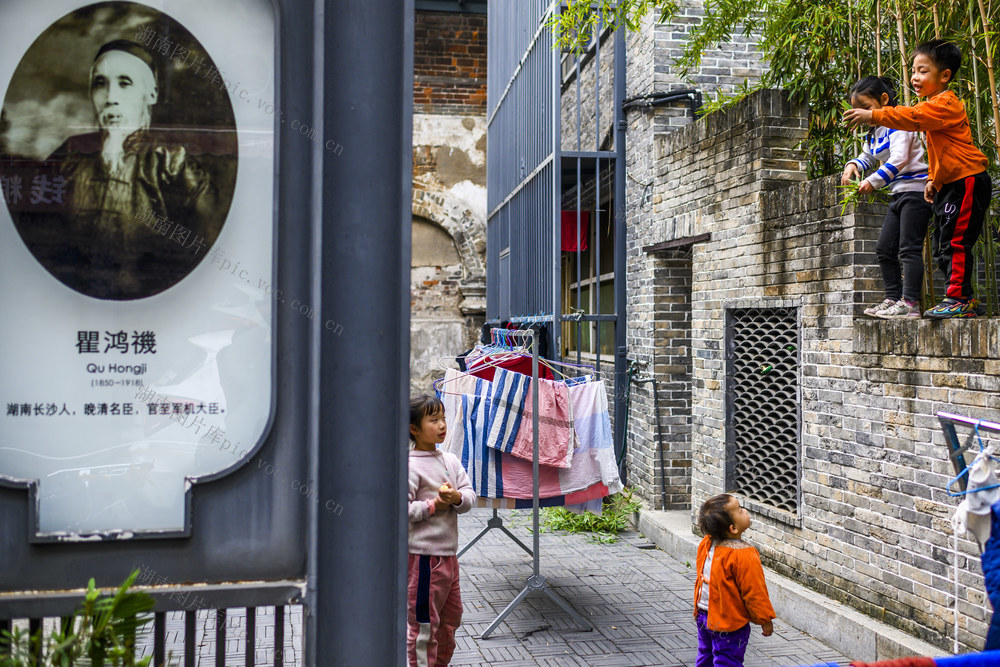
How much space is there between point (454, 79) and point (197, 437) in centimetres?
1400

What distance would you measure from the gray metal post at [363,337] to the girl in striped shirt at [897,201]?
151 inches

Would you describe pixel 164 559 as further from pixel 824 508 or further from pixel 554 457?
pixel 824 508

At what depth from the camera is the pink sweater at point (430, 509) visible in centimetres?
442

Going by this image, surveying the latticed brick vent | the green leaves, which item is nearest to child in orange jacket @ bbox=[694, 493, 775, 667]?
the latticed brick vent

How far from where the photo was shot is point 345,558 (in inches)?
74.5

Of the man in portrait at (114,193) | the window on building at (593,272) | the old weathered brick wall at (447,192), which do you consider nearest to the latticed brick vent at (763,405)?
the window on building at (593,272)

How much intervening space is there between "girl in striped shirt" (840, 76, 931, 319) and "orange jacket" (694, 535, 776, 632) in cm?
184

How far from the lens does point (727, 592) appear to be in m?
4.26

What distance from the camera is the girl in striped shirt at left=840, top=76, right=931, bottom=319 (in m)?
4.97

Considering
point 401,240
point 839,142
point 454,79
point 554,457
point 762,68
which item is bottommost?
point 554,457

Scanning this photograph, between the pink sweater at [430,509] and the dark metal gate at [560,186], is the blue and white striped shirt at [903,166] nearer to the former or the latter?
the pink sweater at [430,509]

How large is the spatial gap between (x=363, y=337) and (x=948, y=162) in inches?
155

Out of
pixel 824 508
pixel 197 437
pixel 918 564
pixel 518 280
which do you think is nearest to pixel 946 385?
pixel 918 564

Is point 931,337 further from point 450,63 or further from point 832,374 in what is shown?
point 450,63
